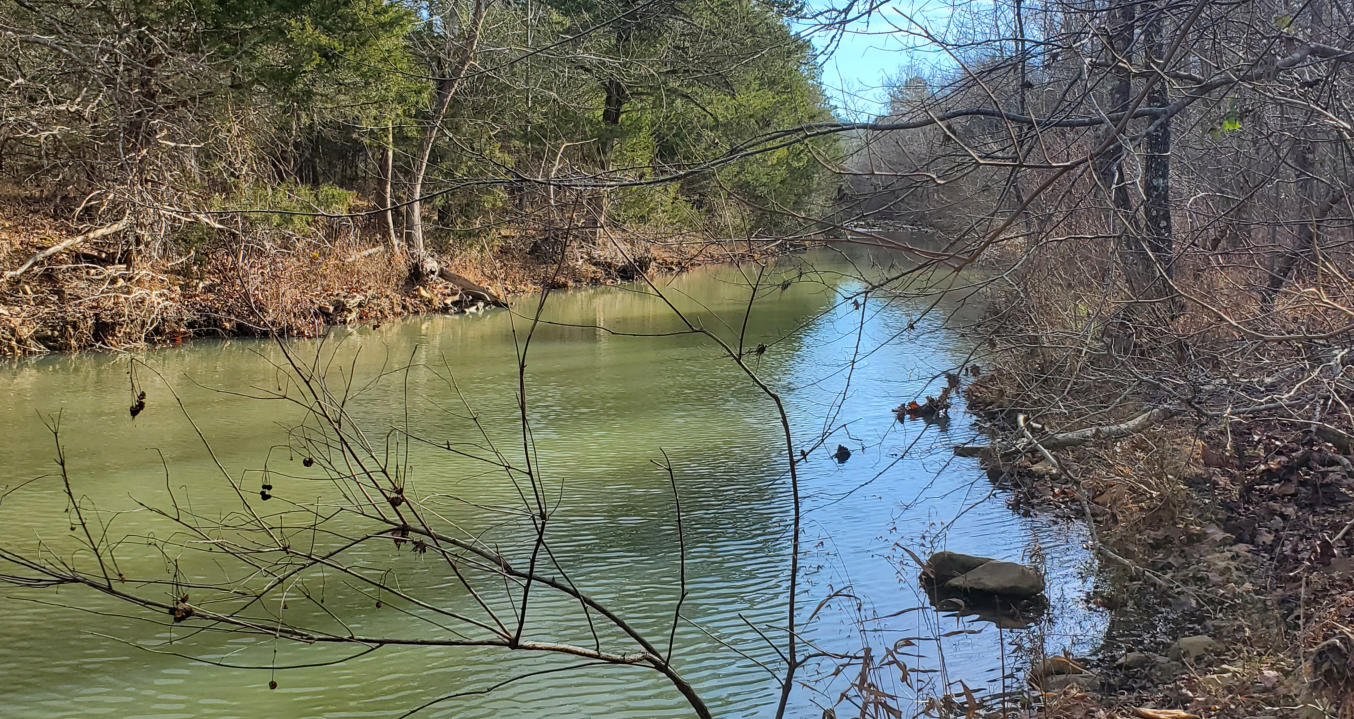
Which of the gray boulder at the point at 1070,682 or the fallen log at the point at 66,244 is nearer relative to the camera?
the gray boulder at the point at 1070,682

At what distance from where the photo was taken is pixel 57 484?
25.8 feet

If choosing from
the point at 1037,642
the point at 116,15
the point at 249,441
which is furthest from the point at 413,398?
the point at 1037,642

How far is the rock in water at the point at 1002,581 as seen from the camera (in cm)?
555

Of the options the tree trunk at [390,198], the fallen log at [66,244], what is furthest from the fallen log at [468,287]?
the fallen log at [66,244]

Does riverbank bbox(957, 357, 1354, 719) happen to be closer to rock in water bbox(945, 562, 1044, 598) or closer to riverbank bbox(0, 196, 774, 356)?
rock in water bbox(945, 562, 1044, 598)

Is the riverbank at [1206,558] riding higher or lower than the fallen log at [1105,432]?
lower

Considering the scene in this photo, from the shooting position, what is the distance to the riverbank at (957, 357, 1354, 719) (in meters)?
3.96

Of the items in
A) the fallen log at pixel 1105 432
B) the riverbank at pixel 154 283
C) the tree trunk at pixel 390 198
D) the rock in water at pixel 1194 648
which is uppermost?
the tree trunk at pixel 390 198

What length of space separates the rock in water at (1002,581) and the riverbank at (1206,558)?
33cm

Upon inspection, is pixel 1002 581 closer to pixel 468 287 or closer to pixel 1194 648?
pixel 1194 648

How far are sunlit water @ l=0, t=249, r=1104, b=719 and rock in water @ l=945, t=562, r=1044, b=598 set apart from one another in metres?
0.16

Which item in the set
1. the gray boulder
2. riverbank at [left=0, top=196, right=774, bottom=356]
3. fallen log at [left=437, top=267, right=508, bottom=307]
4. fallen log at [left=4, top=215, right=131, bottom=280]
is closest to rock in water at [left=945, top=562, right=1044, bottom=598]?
the gray boulder

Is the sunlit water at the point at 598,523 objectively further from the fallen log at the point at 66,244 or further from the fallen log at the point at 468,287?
the fallen log at the point at 468,287

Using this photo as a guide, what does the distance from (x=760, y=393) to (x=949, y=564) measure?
18.6 feet
